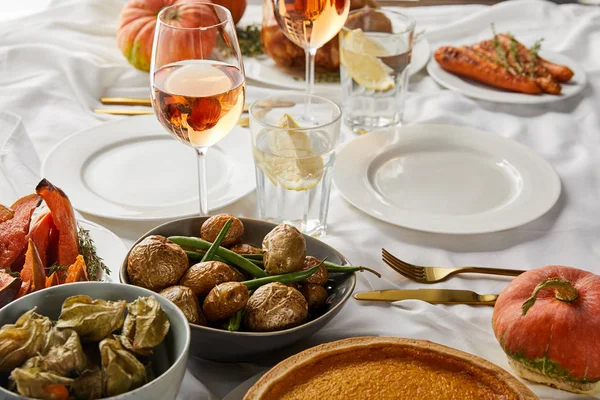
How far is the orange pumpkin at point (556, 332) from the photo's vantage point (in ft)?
3.46

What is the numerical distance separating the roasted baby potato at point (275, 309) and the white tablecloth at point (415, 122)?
0.09m

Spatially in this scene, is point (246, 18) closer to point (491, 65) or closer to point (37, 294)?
point (491, 65)

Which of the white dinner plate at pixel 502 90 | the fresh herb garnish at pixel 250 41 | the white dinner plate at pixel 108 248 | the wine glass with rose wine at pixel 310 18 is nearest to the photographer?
the white dinner plate at pixel 108 248

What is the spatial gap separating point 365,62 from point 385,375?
42.6 inches

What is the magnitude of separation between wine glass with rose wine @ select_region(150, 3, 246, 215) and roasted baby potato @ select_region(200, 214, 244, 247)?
176 mm

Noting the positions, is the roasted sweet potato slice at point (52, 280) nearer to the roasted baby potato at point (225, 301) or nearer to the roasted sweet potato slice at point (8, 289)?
the roasted sweet potato slice at point (8, 289)

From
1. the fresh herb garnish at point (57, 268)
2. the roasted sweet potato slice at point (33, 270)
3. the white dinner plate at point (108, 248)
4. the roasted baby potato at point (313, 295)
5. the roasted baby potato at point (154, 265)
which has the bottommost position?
the white dinner plate at point (108, 248)

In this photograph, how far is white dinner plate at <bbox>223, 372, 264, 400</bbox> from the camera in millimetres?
1006

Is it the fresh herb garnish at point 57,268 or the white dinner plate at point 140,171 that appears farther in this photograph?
the white dinner plate at point 140,171

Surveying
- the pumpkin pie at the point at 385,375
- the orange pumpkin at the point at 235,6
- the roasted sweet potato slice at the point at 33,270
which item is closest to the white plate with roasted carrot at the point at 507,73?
the orange pumpkin at the point at 235,6

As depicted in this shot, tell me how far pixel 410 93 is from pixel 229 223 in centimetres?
111

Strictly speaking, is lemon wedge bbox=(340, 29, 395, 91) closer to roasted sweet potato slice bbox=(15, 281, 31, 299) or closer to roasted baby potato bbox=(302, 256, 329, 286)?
roasted baby potato bbox=(302, 256, 329, 286)

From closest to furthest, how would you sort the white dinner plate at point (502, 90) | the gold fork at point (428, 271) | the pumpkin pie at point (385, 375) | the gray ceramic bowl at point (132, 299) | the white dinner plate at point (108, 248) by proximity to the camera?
the gray ceramic bowl at point (132, 299) → the pumpkin pie at point (385, 375) → the white dinner plate at point (108, 248) → the gold fork at point (428, 271) → the white dinner plate at point (502, 90)

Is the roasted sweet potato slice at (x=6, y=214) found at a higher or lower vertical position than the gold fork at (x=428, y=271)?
higher
